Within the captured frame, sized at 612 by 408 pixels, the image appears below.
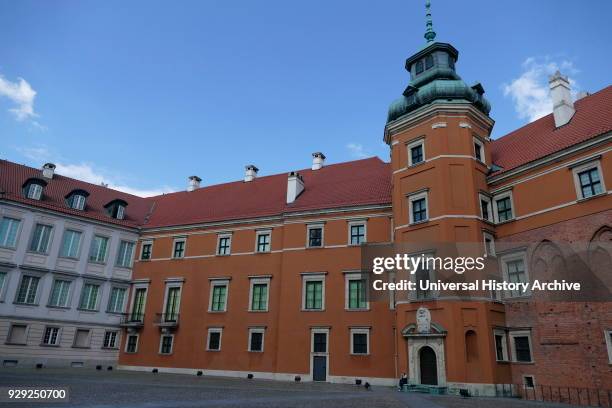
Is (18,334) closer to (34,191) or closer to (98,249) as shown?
(98,249)

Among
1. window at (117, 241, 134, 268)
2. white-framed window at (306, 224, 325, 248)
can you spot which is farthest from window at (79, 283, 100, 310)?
white-framed window at (306, 224, 325, 248)

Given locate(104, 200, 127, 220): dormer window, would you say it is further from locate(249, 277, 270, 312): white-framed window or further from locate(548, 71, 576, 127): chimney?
locate(548, 71, 576, 127): chimney

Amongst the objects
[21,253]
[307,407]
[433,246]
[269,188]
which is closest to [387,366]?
[433,246]

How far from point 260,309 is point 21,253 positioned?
16216mm

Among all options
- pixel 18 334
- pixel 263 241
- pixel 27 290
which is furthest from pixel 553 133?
pixel 18 334

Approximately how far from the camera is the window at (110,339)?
33.4 m

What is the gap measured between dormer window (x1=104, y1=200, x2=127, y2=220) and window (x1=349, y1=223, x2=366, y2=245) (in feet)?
62.7

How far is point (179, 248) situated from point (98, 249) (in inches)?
233

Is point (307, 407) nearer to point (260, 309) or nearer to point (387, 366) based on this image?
point (387, 366)

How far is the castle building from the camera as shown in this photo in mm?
20391

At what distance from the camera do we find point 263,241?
31.9 metres

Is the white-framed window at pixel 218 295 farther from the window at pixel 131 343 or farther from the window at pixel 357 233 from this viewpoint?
the window at pixel 357 233

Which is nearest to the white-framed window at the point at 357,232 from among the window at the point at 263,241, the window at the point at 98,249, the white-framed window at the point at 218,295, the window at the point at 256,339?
the window at the point at 263,241

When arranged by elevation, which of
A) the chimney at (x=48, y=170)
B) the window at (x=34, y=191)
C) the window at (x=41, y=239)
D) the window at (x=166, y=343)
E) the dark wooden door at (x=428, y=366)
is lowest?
the dark wooden door at (x=428, y=366)
